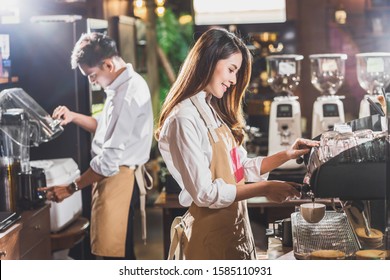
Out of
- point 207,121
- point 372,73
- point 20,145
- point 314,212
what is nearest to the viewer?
point 314,212

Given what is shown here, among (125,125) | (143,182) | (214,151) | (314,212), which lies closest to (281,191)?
(314,212)

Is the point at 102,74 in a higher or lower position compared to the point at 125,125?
higher

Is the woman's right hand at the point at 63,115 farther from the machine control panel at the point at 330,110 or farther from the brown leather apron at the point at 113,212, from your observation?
the machine control panel at the point at 330,110

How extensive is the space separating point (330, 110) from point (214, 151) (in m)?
1.29

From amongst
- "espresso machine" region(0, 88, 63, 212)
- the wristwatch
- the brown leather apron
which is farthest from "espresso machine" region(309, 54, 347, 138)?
"espresso machine" region(0, 88, 63, 212)

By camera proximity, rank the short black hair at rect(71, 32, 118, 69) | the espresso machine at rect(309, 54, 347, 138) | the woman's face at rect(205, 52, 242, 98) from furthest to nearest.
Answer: the espresso machine at rect(309, 54, 347, 138)
the short black hair at rect(71, 32, 118, 69)
the woman's face at rect(205, 52, 242, 98)

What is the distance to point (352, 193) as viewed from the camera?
2346 mm

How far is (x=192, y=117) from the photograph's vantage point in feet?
9.28

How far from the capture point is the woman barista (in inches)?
109

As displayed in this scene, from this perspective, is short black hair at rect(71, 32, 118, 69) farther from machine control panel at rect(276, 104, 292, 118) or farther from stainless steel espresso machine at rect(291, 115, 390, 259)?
stainless steel espresso machine at rect(291, 115, 390, 259)

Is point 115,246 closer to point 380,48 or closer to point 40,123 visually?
point 40,123

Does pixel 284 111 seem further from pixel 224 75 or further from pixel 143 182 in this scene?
pixel 224 75

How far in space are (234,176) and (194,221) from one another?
0.25 m

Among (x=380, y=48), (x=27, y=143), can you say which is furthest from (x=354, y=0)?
(x=27, y=143)
